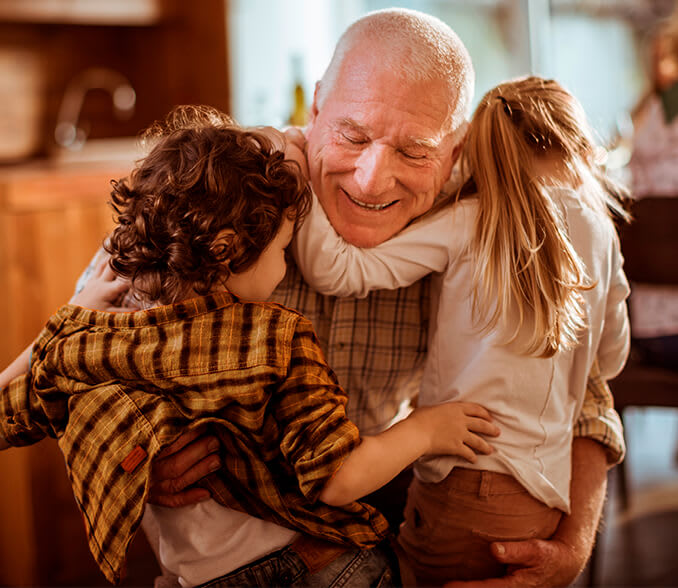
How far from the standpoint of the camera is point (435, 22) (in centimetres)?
126

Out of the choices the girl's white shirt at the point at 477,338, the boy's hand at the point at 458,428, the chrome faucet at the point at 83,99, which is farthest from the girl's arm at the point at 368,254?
the chrome faucet at the point at 83,99

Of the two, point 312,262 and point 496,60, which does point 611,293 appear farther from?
point 496,60

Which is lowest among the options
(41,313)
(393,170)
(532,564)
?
(532,564)

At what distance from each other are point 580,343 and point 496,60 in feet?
10.6

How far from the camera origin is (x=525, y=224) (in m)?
1.21

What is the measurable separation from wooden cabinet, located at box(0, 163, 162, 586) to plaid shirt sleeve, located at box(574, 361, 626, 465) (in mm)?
1713

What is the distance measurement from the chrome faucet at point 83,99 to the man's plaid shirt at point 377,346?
88.6 inches

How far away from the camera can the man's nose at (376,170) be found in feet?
4.03

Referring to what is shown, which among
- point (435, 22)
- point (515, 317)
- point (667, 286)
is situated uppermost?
point (435, 22)

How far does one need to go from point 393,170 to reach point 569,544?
66 cm

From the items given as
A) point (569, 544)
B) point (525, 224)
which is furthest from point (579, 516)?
point (525, 224)

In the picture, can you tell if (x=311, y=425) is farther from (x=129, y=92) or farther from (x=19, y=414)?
(x=129, y=92)

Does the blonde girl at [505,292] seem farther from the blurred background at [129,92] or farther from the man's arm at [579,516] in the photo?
the blurred background at [129,92]

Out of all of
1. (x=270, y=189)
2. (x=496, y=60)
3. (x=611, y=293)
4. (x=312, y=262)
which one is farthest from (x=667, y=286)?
(x=496, y=60)
